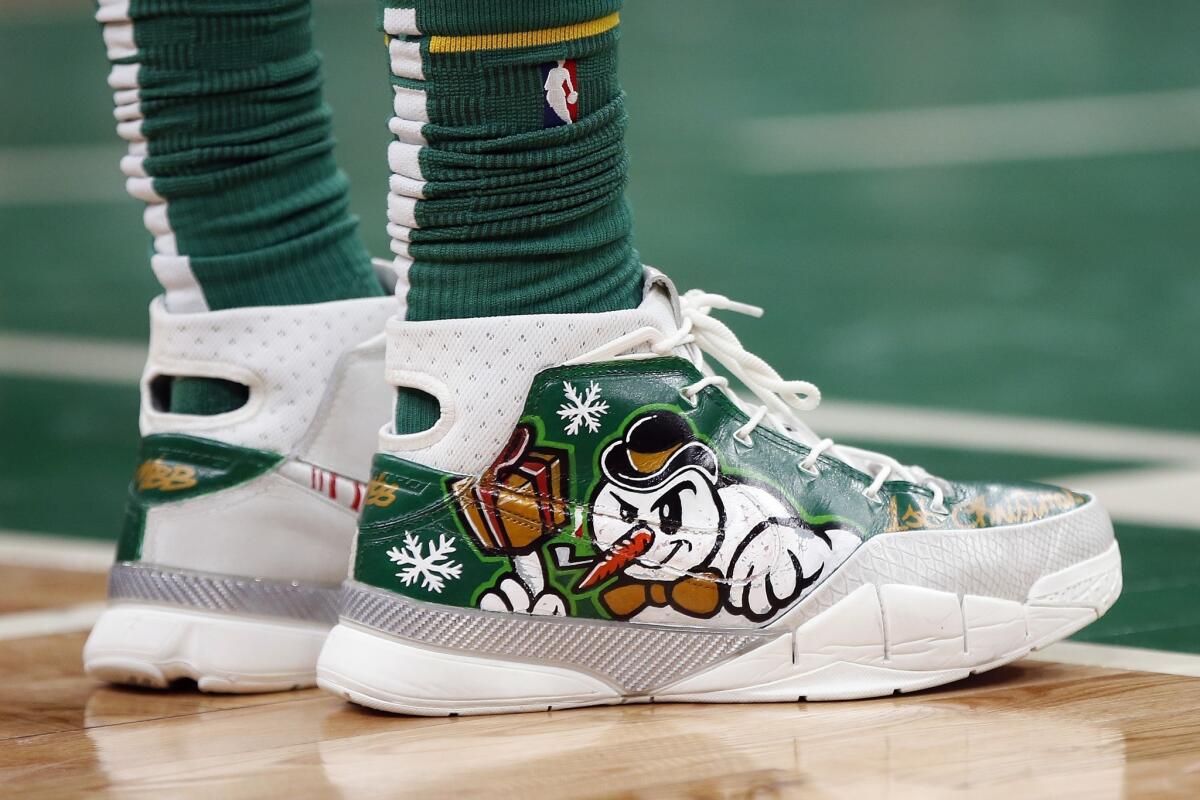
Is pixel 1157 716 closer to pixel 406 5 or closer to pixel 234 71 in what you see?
pixel 406 5

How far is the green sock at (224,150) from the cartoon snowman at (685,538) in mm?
411

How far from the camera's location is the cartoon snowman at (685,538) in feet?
5.10

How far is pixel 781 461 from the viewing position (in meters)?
1.60

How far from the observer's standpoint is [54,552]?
2.40m

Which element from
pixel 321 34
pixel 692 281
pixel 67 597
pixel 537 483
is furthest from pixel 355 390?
pixel 321 34

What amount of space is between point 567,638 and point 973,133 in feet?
17.6

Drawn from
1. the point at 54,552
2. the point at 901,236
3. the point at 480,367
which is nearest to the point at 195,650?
the point at 480,367

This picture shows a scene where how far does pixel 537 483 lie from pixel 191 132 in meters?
0.50

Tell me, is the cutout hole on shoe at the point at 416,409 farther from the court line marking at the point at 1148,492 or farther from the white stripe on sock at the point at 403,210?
the court line marking at the point at 1148,492

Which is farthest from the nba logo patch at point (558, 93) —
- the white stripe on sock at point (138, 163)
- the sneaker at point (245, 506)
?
the white stripe on sock at point (138, 163)

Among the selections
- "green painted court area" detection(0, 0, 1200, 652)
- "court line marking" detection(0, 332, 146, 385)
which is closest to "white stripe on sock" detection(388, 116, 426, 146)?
"green painted court area" detection(0, 0, 1200, 652)

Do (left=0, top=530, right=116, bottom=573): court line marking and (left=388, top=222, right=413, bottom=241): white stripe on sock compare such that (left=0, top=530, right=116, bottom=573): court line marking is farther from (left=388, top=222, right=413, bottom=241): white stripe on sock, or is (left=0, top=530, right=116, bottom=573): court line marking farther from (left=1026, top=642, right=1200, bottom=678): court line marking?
(left=1026, top=642, right=1200, bottom=678): court line marking

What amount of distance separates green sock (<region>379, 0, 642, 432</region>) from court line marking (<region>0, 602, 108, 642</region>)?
62cm

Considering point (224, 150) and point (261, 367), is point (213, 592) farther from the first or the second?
point (224, 150)
